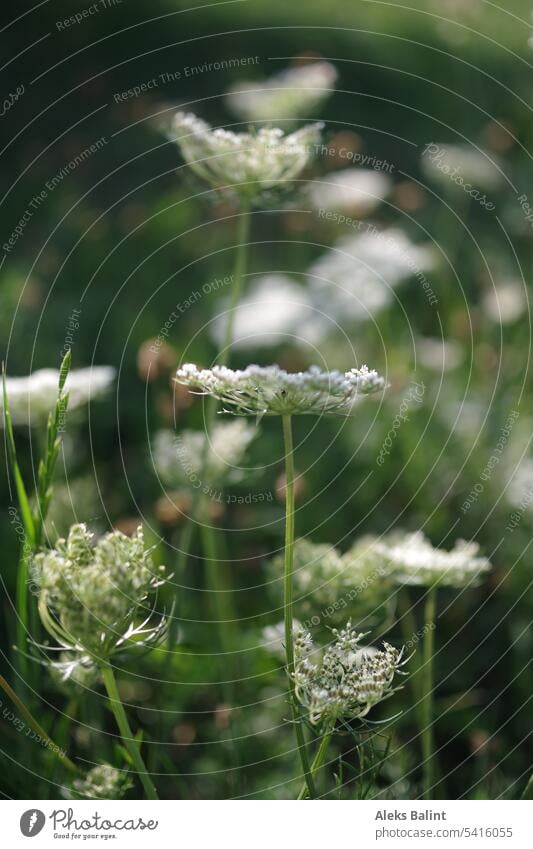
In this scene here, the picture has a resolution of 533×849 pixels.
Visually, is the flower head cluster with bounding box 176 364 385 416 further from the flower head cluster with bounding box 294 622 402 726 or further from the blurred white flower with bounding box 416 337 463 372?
the blurred white flower with bounding box 416 337 463 372

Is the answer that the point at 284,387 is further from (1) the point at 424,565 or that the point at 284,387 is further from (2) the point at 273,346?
(2) the point at 273,346

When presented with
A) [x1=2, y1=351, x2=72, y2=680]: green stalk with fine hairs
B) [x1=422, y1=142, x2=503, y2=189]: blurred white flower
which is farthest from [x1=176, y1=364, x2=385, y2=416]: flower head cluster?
[x1=422, y1=142, x2=503, y2=189]: blurred white flower

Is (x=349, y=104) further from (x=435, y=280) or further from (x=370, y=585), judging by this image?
(x=370, y=585)

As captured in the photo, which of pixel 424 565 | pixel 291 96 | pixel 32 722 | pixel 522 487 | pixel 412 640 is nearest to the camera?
pixel 32 722

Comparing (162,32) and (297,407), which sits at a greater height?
(162,32)

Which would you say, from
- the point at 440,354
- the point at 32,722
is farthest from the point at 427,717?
the point at 440,354
